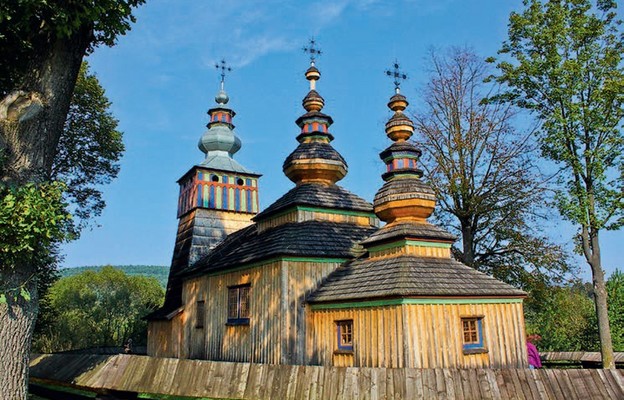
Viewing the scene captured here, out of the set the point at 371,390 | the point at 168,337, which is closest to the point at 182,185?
the point at 168,337

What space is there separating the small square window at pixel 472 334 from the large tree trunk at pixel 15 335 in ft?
31.1

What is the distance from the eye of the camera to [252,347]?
48.7 ft

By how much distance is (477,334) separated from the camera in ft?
41.9

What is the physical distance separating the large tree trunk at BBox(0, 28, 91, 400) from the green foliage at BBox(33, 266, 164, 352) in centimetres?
2600

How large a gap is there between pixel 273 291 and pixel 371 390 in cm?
657

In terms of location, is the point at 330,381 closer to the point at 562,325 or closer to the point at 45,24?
the point at 45,24

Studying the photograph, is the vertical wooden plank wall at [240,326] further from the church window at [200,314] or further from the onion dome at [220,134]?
the onion dome at [220,134]

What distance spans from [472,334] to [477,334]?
0.16 m

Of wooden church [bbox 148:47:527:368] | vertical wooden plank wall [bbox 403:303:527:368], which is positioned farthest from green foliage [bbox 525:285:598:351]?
wooden church [bbox 148:47:527:368]

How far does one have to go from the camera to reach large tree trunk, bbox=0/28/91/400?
8461 millimetres

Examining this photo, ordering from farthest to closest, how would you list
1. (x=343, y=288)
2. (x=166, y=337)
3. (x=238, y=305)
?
(x=166, y=337), (x=238, y=305), (x=343, y=288)

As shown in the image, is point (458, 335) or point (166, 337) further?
point (166, 337)

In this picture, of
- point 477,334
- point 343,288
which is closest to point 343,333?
point 343,288

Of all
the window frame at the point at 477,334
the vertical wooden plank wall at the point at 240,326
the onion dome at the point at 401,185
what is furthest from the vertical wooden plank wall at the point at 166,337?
the window frame at the point at 477,334
